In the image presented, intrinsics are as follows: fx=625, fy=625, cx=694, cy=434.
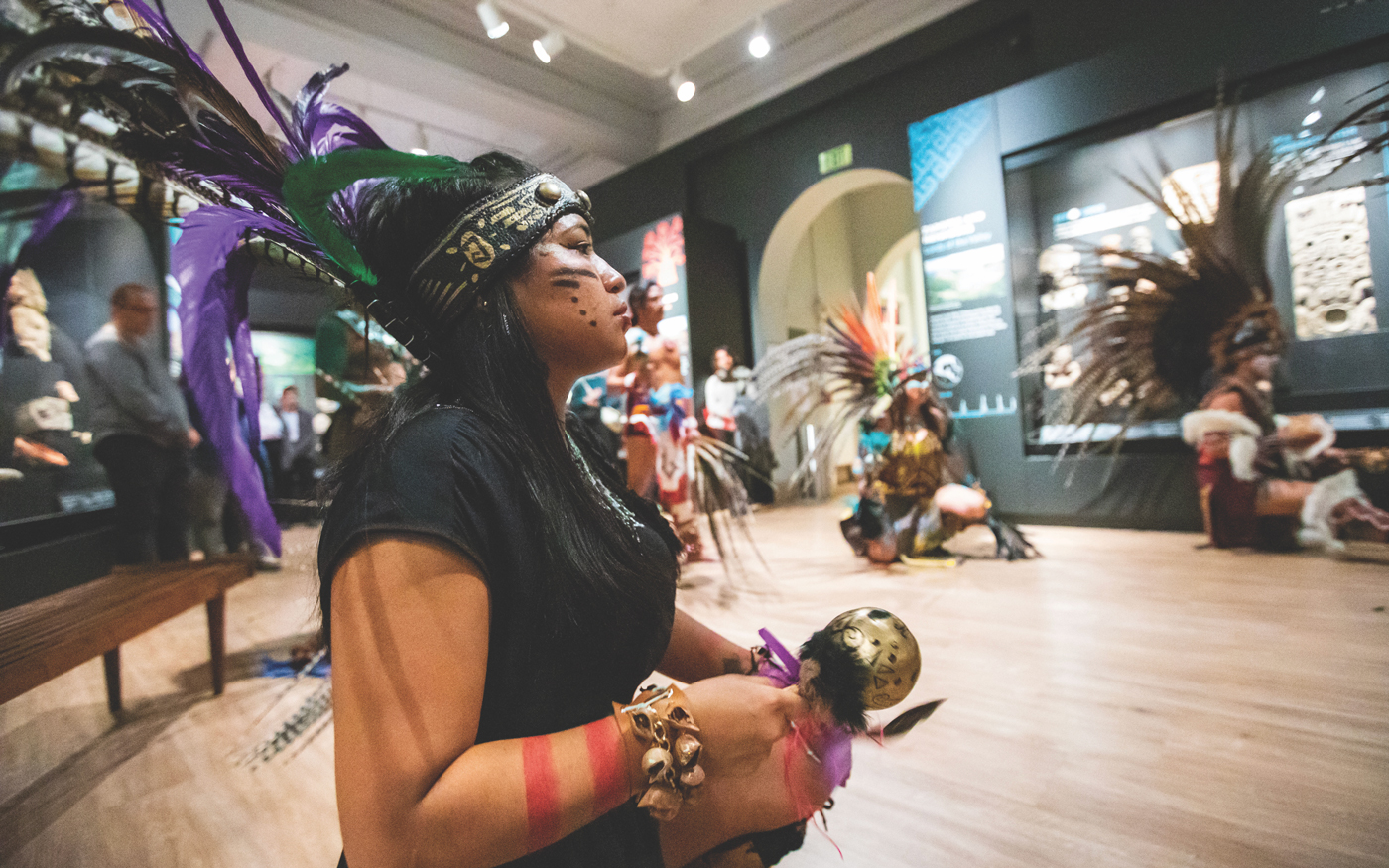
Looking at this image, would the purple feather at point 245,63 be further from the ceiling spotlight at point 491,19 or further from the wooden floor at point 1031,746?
the ceiling spotlight at point 491,19

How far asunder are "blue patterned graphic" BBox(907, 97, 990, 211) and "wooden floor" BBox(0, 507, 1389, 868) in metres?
3.33

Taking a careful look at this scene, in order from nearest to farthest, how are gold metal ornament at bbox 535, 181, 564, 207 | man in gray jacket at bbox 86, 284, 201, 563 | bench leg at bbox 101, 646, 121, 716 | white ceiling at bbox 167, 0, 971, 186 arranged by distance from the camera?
gold metal ornament at bbox 535, 181, 564, 207 → bench leg at bbox 101, 646, 121, 716 → man in gray jacket at bbox 86, 284, 201, 563 → white ceiling at bbox 167, 0, 971, 186

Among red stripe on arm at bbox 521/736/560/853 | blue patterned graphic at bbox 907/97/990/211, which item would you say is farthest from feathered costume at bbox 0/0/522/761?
blue patterned graphic at bbox 907/97/990/211

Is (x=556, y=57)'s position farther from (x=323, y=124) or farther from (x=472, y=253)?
(x=472, y=253)

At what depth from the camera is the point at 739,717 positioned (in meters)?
0.71

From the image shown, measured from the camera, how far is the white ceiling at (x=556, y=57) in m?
4.89

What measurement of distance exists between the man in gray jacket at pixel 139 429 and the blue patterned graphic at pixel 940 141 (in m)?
4.90

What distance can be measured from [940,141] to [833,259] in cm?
343

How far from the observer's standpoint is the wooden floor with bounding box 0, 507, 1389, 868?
3.90ft

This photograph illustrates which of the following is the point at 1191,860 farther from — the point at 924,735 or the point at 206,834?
the point at 206,834

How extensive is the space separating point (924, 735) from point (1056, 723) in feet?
1.11

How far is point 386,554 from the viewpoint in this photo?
0.55 meters

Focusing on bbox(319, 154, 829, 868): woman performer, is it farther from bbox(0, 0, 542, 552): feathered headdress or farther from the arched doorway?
the arched doorway

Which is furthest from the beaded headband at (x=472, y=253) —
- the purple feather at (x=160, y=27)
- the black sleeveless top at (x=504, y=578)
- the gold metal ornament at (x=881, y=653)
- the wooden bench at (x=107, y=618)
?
the wooden bench at (x=107, y=618)
